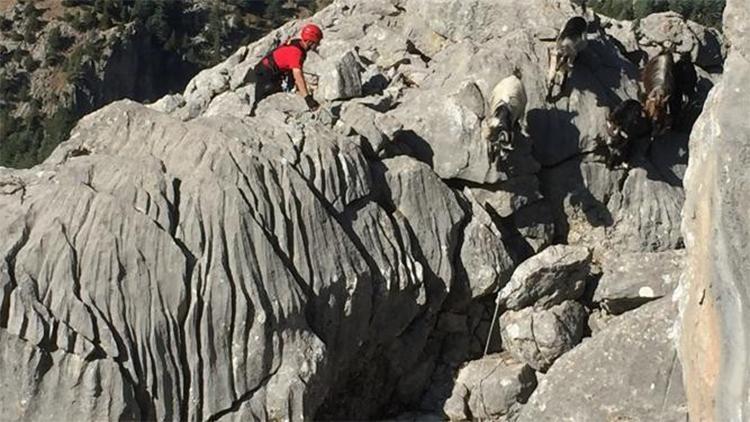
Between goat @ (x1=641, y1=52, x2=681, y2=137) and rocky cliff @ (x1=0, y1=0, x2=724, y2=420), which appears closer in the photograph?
rocky cliff @ (x1=0, y1=0, x2=724, y2=420)

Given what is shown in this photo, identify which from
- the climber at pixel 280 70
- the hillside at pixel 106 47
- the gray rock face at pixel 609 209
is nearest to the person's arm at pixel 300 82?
the climber at pixel 280 70

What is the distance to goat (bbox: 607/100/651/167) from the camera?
16.9 metres

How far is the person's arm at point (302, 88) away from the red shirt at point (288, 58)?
14cm

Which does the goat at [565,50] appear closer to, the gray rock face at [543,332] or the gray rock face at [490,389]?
the gray rock face at [543,332]

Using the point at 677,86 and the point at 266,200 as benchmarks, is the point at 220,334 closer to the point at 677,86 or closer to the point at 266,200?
the point at 266,200

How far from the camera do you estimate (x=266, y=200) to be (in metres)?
14.6

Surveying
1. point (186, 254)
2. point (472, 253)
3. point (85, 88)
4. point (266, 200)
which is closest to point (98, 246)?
point (186, 254)

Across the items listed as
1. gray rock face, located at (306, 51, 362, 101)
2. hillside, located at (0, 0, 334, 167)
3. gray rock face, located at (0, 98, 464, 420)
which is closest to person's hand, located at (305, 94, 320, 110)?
gray rock face, located at (306, 51, 362, 101)

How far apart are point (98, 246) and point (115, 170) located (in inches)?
50.4

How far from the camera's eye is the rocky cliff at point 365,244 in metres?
12.9

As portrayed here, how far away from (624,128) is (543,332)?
3.37m

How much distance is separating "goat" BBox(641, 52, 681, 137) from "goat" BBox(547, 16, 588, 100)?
44.7 inches

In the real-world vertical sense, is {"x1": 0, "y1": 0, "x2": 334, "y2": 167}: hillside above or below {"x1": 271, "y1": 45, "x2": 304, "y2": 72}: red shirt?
above

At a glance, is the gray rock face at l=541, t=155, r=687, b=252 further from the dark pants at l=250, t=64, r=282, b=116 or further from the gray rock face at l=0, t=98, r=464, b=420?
the dark pants at l=250, t=64, r=282, b=116
